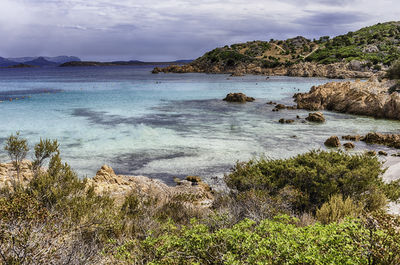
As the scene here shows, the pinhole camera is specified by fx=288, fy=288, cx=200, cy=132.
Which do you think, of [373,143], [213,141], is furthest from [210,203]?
[373,143]

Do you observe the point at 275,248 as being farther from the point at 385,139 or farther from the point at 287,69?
the point at 287,69

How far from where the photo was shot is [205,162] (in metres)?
14.6

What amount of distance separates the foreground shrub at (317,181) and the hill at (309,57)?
76.0 m

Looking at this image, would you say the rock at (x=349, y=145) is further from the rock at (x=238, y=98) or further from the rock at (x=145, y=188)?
the rock at (x=238, y=98)

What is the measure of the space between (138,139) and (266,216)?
43.6 ft

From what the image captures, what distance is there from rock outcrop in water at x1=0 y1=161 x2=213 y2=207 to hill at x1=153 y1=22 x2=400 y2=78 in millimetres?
77789

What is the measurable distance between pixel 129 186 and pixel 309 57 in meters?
113

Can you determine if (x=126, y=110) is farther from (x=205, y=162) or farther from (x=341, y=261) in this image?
(x=341, y=261)

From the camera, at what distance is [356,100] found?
29625 millimetres

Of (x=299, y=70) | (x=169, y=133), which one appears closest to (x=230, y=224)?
(x=169, y=133)

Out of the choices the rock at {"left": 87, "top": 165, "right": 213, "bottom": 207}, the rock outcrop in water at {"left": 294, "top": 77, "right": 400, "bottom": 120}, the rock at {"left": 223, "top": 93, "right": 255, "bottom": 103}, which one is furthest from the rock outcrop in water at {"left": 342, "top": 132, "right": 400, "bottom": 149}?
the rock at {"left": 223, "top": 93, "right": 255, "bottom": 103}

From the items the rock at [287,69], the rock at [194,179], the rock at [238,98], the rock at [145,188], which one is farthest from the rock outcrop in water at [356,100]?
the rock at [287,69]

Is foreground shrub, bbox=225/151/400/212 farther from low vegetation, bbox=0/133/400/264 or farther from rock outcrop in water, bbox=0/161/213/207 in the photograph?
rock outcrop in water, bbox=0/161/213/207

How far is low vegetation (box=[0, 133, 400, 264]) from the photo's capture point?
4.21 meters
